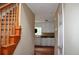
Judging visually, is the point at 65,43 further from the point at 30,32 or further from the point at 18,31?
the point at 18,31

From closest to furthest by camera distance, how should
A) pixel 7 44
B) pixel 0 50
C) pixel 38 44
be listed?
pixel 0 50 → pixel 7 44 → pixel 38 44

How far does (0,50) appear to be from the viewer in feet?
5.30

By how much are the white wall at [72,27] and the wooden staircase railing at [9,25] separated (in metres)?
0.65

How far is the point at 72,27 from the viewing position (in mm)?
1768

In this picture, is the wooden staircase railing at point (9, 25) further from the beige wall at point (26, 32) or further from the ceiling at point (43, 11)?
the ceiling at point (43, 11)

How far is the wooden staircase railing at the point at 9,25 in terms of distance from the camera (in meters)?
1.71

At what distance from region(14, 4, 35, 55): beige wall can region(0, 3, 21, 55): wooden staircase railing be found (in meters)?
0.09

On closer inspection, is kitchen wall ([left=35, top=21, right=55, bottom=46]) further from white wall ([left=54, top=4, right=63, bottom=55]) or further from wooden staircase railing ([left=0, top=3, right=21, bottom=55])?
wooden staircase railing ([left=0, top=3, right=21, bottom=55])

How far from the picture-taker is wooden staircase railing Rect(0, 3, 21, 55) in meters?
1.71

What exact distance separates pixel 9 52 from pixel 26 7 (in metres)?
0.64

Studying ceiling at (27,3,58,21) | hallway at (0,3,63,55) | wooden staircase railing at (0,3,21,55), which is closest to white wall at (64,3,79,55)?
hallway at (0,3,63,55)

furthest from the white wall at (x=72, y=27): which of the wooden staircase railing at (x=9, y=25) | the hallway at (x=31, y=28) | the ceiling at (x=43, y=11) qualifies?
the wooden staircase railing at (x=9, y=25)

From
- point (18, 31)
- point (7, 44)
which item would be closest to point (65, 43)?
point (18, 31)

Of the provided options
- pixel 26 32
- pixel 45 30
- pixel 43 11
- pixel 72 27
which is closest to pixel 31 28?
pixel 26 32
